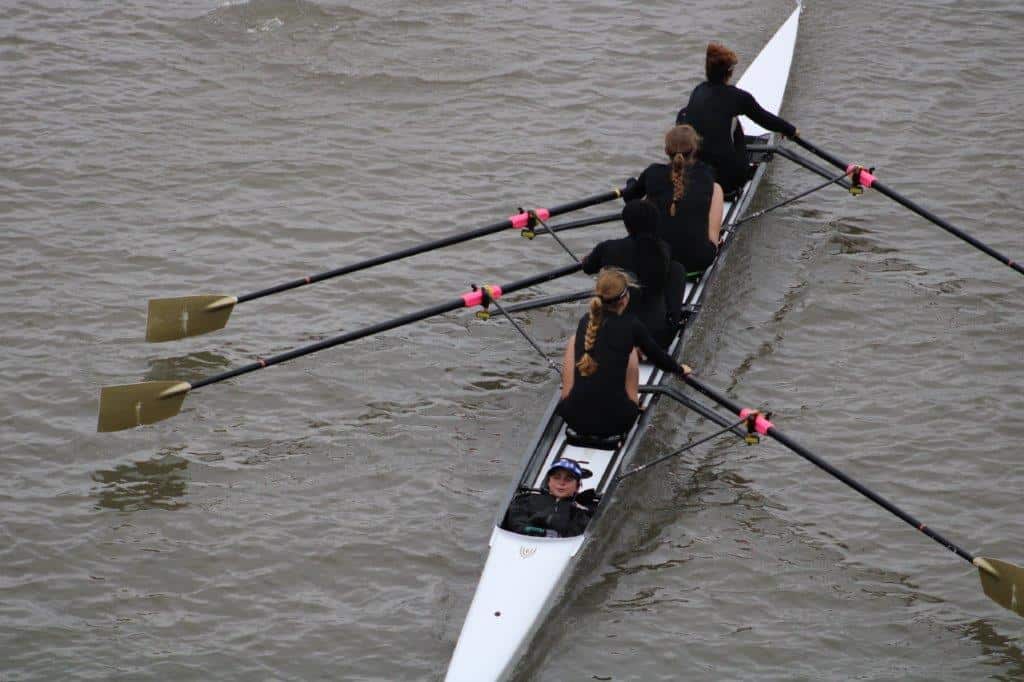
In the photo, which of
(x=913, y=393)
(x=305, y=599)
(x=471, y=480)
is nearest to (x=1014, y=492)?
(x=913, y=393)

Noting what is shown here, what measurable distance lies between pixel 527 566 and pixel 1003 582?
10.3ft

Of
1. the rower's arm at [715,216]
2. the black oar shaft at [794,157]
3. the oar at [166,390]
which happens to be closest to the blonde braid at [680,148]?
the rower's arm at [715,216]

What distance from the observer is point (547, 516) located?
8.85 meters

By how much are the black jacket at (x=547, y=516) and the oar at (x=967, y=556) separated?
127 centimetres

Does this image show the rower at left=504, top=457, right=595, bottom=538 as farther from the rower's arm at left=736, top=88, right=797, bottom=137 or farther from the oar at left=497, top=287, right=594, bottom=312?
the rower's arm at left=736, top=88, right=797, bottom=137

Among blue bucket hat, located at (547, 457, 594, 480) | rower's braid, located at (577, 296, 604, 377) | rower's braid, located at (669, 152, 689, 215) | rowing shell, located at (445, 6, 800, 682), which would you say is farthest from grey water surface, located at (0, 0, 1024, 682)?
rower's braid, located at (669, 152, 689, 215)

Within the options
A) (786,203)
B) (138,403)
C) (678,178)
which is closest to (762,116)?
(786,203)

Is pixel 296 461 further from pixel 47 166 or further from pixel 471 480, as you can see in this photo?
pixel 47 166

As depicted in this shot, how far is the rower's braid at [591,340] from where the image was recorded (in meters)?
8.99

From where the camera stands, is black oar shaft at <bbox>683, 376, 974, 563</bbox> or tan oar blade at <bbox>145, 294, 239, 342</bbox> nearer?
black oar shaft at <bbox>683, 376, 974, 563</bbox>

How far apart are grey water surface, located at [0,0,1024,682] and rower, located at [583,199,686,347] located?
3.56 ft

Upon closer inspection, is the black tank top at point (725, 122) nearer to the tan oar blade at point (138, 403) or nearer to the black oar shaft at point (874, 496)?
the black oar shaft at point (874, 496)

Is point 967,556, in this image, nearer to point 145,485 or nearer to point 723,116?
point 723,116

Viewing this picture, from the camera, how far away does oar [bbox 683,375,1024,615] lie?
8531mm
